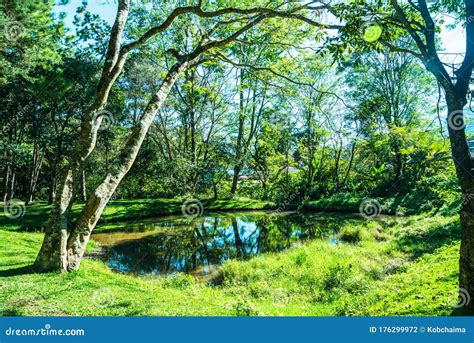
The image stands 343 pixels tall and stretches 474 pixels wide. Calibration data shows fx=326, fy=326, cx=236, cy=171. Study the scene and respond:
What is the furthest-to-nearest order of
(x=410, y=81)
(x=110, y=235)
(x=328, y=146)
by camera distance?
(x=328, y=146)
(x=410, y=81)
(x=110, y=235)

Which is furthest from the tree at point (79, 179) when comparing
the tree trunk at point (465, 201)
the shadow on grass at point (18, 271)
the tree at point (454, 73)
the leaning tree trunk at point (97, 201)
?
the tree trunk at point (465, 201)

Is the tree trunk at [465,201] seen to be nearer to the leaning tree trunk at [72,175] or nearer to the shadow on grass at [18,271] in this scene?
the leaning tree trunk at [72,175]

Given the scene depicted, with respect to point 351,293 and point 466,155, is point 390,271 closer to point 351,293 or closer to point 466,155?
point 351,293

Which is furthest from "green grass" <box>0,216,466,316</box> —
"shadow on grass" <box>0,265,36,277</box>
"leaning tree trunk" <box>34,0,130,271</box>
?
"leaning tree trunk" <box>34,0,130,271</box>

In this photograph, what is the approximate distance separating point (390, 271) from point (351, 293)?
2084 millimetres

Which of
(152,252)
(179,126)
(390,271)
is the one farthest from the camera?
(179,126)

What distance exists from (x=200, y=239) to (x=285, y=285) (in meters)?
8.51

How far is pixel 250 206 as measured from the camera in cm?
3077

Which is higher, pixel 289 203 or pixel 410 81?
pixel 410 81

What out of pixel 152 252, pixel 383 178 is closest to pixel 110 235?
pixel 152 252

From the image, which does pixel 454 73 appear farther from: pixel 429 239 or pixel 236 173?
pixel 236 173

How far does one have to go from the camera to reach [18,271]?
24.1ft

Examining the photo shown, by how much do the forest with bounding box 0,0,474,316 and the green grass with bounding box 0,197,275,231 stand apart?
15 cm

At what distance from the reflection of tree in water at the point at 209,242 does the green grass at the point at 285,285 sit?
223 centimetres
